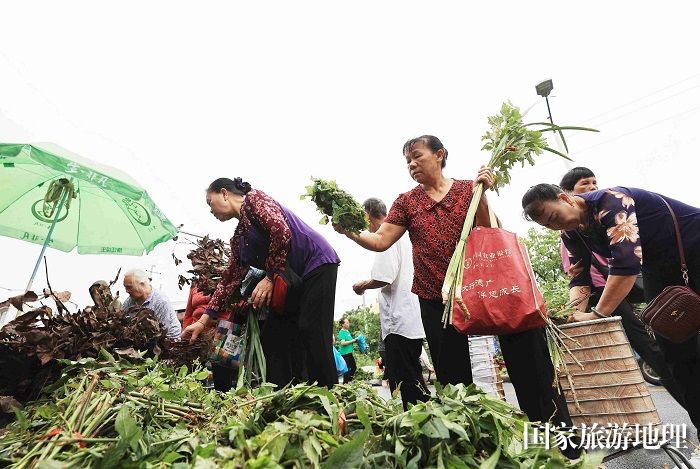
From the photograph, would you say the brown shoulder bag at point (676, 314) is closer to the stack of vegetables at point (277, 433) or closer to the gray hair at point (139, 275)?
the stack of vegetables at point (277, 433)

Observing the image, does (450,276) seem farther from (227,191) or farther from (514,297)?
(227,191)

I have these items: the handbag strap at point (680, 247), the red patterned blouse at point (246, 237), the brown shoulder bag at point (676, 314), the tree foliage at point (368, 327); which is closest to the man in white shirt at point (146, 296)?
the red patterned blouse at point (246, 237)

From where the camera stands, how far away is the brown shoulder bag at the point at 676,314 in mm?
2109

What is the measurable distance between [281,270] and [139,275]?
121 inches

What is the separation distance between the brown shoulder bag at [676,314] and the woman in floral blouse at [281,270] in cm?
185

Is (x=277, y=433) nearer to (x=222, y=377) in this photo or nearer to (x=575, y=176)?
(x=222, y=377)

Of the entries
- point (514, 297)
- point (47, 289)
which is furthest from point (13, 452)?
point (514, 297)

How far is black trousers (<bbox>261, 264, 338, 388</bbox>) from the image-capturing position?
248 centimetres

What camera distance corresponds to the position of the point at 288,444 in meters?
0.93

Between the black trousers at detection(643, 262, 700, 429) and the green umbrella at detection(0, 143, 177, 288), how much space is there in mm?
4607

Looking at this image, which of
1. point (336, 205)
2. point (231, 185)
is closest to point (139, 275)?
point (231, 185)

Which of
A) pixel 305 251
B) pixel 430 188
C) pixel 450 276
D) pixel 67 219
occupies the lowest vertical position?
pixel 450 276

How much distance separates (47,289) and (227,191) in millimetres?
1334

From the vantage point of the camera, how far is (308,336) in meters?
2.51
